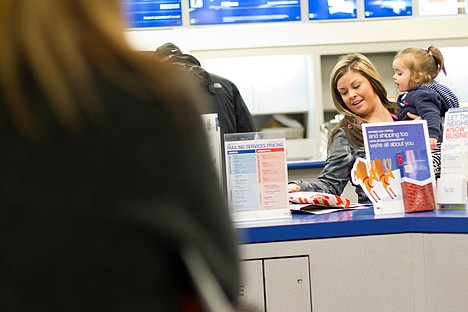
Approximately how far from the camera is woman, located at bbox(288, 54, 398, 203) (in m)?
3.71

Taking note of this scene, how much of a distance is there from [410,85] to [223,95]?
1.21 meters

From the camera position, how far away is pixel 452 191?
A: 9.29 ft

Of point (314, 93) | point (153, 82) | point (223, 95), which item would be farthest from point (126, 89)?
point (314, 93)

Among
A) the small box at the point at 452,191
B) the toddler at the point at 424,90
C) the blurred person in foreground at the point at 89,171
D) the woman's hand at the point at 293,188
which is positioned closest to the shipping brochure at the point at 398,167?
the small box at the point at 452,191

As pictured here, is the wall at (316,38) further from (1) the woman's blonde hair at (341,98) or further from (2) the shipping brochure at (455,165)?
(2) the shipping brochure at (455,165)

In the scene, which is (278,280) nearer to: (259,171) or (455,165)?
(259,171)

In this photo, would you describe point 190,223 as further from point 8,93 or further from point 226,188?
point 226,188

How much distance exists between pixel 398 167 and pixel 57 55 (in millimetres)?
2299

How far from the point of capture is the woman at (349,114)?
146 inches

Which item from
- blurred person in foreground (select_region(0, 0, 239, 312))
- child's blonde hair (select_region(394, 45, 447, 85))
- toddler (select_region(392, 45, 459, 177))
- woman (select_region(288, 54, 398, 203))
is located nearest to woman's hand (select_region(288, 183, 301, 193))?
woman (select_region(288, 54, 398, 203))

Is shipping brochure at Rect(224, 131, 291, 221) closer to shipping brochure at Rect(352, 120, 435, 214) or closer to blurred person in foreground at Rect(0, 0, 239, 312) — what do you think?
shipping brochure at Rect(352, 120, 435, 214)

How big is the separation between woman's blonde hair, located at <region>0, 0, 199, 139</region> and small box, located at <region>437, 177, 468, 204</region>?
2.28 m

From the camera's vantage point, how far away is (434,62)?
4.90 meters

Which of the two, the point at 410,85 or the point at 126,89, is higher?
the point at 410,85
